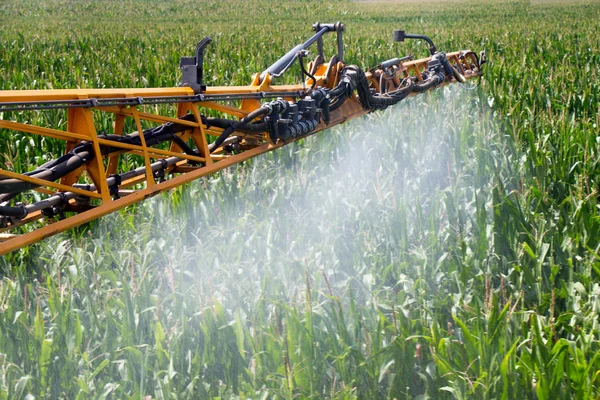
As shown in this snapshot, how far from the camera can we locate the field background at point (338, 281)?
271 centimetres

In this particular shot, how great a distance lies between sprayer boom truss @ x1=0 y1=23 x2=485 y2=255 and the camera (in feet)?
10.3

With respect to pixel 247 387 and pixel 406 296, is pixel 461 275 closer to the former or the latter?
pixel 406 296

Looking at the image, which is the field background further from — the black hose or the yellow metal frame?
the black hose

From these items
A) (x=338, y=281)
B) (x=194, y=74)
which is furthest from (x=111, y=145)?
(x=338, y=281)

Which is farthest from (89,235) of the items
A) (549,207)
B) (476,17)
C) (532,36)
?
(476,17)

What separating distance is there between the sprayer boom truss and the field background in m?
0.35

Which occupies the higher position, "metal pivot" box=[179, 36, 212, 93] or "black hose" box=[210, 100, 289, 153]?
"metal pivot" box=[179, 36, 212, 93]

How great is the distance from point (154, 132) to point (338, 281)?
1.33 m

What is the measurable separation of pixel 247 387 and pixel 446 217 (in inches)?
95.0

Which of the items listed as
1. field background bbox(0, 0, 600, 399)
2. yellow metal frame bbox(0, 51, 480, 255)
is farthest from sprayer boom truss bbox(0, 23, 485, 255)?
field background bbox(0, 0, 600, 399)

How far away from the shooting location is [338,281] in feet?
12.4

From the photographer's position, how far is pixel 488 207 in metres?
4.55

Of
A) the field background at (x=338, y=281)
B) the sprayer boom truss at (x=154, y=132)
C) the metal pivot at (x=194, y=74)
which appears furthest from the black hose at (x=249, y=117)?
the field background at (x=338, y=281)

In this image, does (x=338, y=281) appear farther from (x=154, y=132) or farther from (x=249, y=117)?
(x=154, y=132)
